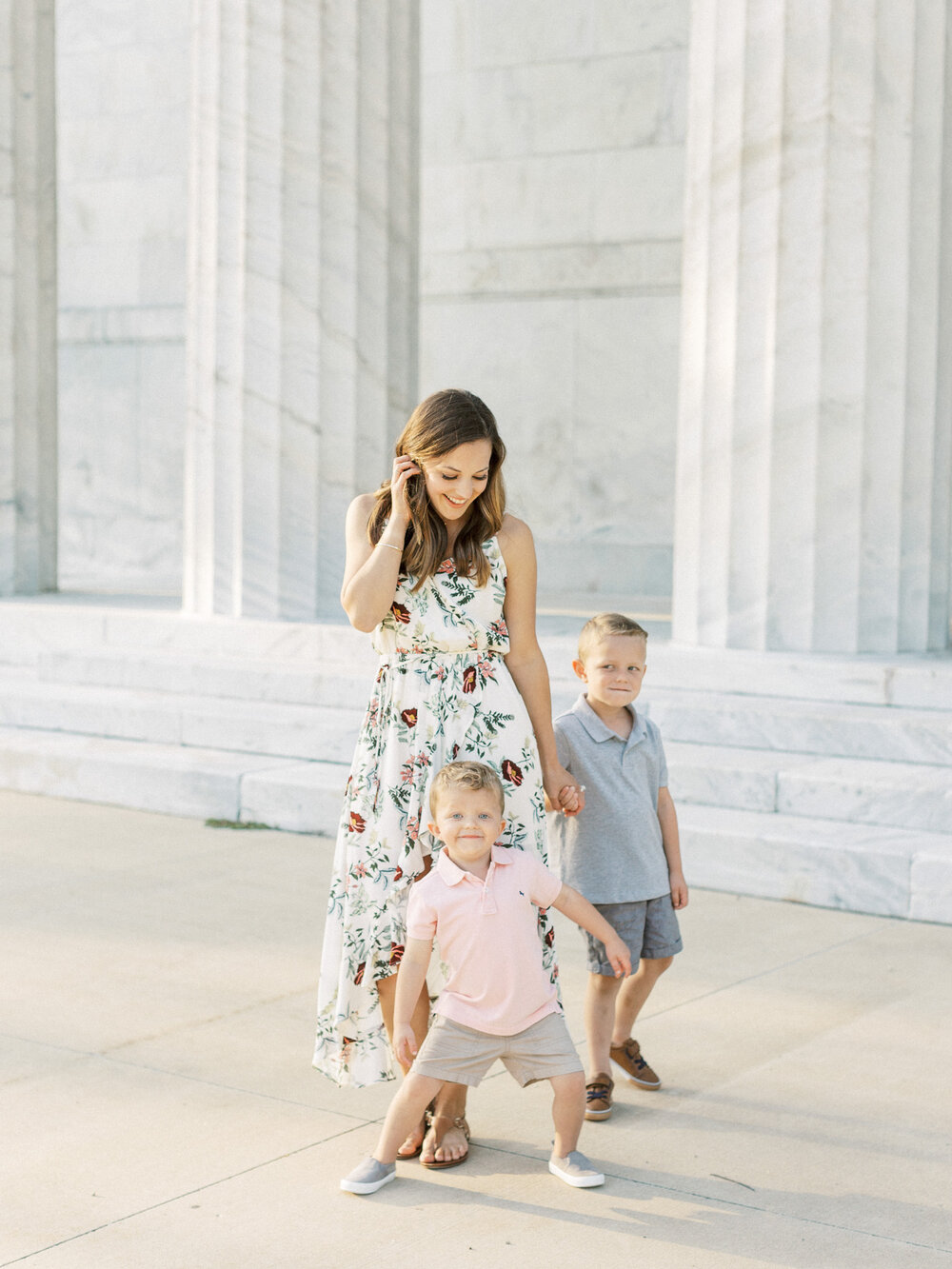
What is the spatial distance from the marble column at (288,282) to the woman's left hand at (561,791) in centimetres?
608

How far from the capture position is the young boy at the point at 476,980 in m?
3.71

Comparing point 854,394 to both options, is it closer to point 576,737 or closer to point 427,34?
point 576,737

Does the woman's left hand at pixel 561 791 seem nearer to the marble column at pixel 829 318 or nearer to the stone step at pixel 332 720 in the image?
the stone step at pixel 332 720

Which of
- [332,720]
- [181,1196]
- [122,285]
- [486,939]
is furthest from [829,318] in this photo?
[122,285]

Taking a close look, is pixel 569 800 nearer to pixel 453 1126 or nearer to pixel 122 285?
pixel 453 1126

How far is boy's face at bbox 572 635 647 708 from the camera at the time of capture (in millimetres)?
4277

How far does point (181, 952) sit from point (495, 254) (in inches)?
408

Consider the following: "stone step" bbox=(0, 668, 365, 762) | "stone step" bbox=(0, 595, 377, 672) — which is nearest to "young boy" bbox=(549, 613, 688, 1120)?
"stone step" bbox=(0, 668, 365, 762)

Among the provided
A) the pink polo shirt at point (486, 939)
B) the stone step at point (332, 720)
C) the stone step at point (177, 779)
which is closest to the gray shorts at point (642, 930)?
the pink polo shirt at point (486, 939)

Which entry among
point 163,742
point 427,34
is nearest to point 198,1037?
point 163,742

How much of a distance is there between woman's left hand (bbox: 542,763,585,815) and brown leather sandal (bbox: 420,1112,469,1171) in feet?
2.69

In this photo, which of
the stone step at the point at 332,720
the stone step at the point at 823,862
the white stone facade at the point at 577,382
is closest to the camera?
the stone step at the point at 823,862

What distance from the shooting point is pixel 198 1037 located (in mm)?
4875

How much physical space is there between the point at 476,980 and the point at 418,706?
68 centimetres
